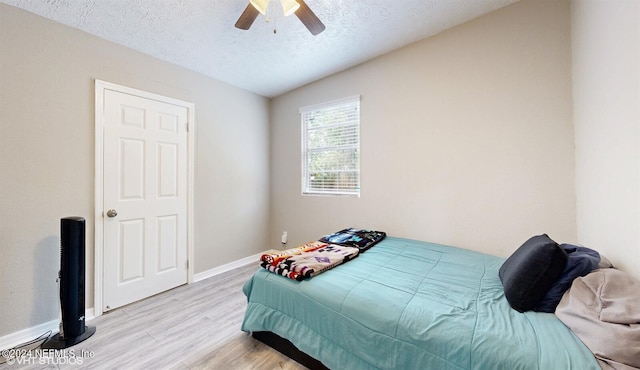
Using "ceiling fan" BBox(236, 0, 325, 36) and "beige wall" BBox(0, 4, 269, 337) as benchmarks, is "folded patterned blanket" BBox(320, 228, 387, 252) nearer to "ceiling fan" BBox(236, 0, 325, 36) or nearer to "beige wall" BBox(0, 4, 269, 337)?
"ceiling fan" BBox(236, 0, 325, 36)

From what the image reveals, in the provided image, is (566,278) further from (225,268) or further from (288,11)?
(225,268)

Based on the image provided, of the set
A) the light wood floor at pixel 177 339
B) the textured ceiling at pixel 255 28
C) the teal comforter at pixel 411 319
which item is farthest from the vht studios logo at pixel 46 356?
the textured ceiling at pixel 255 28

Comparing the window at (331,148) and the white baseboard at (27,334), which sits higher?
the window at (331,148)

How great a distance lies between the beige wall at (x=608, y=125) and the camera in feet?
3.95

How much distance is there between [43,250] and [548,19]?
14.7 ft

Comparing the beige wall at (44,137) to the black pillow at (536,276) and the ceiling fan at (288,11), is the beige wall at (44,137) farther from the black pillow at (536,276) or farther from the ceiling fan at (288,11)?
the black pillow at (536,276)

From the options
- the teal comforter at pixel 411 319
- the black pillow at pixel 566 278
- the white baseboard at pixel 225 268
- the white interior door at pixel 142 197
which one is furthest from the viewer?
the white baseboard at pixel 225 268

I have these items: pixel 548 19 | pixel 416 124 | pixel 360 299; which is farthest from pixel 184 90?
pixel 548 19

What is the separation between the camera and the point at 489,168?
2238 mm

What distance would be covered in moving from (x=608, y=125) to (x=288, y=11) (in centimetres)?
216

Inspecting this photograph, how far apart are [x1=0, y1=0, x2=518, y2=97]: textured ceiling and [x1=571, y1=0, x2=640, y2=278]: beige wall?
→ 2.90 ft

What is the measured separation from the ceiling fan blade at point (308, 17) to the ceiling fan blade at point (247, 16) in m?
0.31

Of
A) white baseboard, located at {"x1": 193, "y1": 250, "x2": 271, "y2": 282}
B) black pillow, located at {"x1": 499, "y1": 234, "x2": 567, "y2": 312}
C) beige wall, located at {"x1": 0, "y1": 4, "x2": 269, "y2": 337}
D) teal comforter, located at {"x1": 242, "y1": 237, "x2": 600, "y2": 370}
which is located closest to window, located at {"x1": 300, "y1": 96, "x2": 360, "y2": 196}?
white baseboard, located at {"x1": 193, "y1": 250, "x2": 271, "y2": 282}

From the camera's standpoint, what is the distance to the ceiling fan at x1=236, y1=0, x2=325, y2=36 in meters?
1.64
